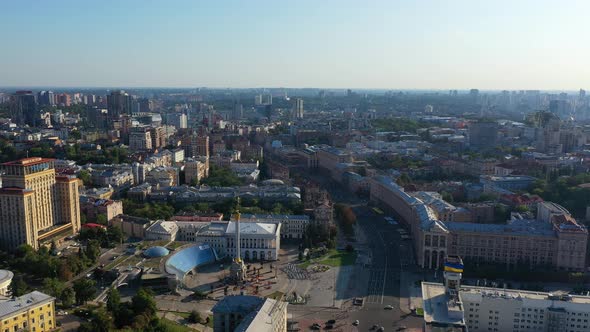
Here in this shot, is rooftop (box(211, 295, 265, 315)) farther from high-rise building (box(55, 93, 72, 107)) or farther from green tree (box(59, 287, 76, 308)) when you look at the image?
high-rise building (box(55, 93, 72, 107))

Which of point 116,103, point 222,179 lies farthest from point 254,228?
point 116,103

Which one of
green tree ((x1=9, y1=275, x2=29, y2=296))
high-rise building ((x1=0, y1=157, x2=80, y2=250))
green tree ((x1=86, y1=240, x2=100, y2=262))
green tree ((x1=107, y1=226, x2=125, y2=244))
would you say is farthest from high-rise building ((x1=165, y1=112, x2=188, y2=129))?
green tree ((x1=9, y1=275, x2=29, y2=296))

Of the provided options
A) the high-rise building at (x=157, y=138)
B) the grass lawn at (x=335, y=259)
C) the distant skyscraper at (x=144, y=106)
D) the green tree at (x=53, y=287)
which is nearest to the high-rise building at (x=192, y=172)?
the high-rise building at (x=157, y=138)

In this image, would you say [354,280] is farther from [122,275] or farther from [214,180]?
[214,180]

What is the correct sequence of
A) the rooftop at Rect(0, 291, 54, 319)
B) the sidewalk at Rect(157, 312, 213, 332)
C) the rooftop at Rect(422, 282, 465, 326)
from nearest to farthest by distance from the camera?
the rooftop at Rect(422, 282, 465, 326) < the rooftop at Rect(0, 291, 54, 319) < the sidewalk at Rect(157, 312, 213, 332)

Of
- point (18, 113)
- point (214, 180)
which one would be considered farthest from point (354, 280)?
point (18, 113)

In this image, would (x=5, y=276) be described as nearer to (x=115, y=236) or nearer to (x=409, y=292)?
(x=115, y=236)
